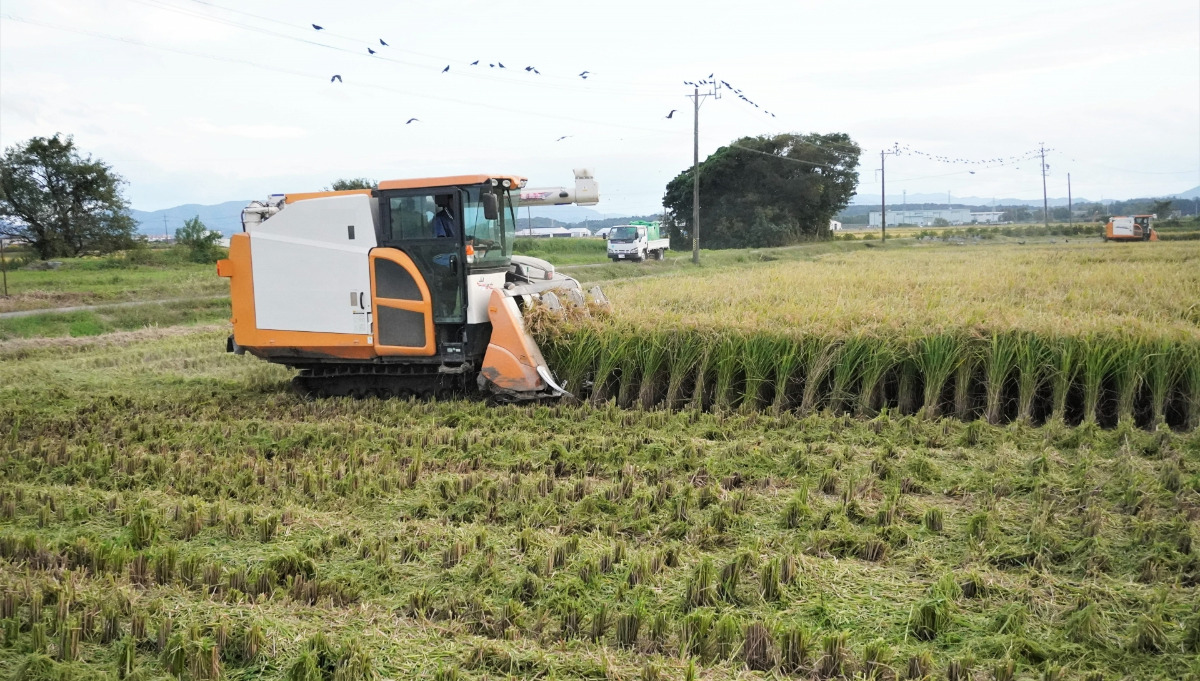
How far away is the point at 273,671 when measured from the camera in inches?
152

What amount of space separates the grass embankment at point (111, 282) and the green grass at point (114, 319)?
1.58 m

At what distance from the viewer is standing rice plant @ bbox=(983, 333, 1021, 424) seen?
859 cm

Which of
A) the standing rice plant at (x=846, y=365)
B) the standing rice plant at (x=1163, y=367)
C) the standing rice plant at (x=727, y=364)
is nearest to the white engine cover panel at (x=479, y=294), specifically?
the standing rice plant at (x=727, y=364)

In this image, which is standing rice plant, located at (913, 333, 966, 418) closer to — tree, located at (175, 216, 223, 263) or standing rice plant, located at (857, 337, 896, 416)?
standing rice plant, located at (857, 337, 896, 416)

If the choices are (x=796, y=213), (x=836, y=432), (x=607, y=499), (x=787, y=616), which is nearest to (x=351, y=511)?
(x=607, y=499)

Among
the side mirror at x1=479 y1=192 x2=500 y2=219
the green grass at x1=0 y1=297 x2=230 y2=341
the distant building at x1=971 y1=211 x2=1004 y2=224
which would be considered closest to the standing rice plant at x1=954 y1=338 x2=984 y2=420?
the side mirror at x1=479 y1=192 x2=500 y2=219

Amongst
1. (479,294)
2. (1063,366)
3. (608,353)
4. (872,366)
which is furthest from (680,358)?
(1063,366)

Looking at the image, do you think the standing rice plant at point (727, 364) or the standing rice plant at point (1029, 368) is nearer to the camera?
the standing rice plant at point (1029, 368)

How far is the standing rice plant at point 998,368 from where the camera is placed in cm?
859

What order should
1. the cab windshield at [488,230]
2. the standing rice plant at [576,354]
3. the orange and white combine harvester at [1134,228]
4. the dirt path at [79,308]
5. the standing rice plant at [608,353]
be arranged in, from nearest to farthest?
the cab windshield at [488,230]
the standing rice plant at [608,353]
the standing rice plant at [576,354]
the dirt path at [79,308]
the orange and white combine harvester at [1134,228]

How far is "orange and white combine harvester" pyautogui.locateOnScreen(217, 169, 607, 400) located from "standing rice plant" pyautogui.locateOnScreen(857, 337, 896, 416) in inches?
125

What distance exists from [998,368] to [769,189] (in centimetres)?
4886

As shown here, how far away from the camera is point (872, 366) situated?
902 cm

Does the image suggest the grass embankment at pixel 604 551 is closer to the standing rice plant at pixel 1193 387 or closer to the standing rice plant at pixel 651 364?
the standing rice plant at pixel 1193 387
